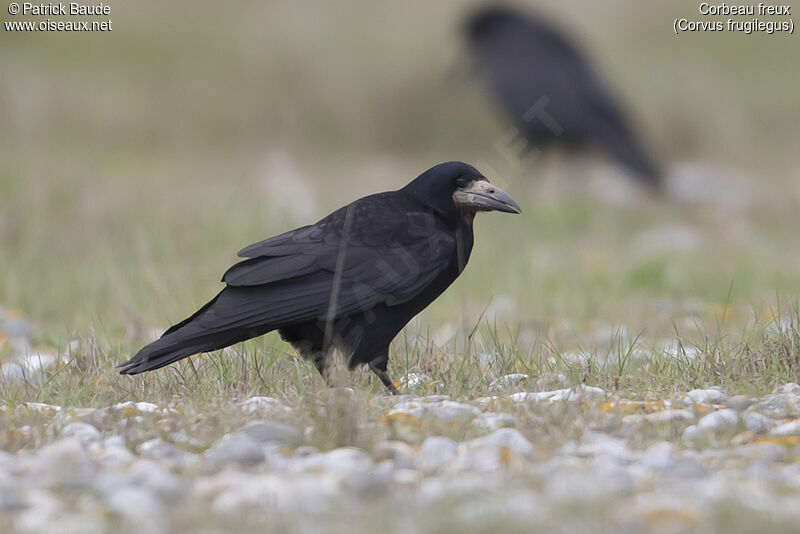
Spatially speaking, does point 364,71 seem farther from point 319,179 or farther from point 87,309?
point 87,309

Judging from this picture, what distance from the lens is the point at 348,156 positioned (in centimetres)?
1405

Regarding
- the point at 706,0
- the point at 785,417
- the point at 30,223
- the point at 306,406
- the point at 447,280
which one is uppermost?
the point at 706,0

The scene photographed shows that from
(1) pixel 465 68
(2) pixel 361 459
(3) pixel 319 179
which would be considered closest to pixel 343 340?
(2) pixel 361 459

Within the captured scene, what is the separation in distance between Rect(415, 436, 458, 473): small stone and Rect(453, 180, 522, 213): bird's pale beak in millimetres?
1785

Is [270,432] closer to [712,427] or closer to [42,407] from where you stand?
[42,407]

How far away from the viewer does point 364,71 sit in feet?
49.1

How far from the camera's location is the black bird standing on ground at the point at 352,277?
4441 millimetres

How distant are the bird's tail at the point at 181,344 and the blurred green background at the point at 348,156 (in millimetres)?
1711

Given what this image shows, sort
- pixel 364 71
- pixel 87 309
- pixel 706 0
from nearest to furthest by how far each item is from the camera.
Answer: pixel 87 309 < pixel 364 71 < pixel 706 0

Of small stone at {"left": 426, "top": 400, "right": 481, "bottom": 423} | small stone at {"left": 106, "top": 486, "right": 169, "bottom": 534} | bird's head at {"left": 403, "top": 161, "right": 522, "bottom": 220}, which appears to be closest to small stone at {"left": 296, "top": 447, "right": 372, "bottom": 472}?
small stone at {"left": 426, "top": 400, "right": 481, "bottom": 423}

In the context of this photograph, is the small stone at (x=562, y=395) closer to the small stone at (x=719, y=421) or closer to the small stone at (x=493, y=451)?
the small stone at (x=719, y=421)

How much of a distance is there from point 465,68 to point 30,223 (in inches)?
221

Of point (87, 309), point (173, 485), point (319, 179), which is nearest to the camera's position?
point (173, 485)

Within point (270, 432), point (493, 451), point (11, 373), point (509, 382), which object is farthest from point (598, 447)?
point (11, 373)
